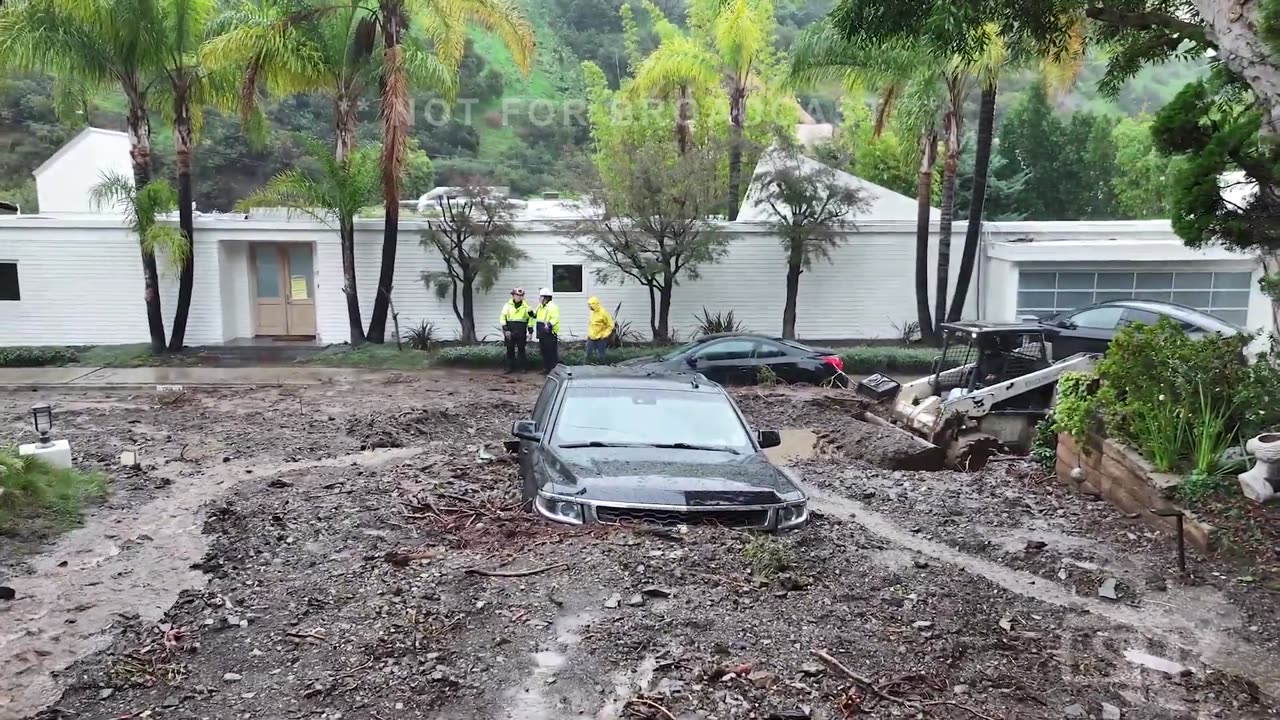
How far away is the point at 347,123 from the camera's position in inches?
822

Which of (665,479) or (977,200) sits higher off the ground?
(977,200)

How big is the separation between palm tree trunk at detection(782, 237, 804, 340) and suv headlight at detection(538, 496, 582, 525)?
1488 centimetres

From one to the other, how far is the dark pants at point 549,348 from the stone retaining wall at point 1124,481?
990cm

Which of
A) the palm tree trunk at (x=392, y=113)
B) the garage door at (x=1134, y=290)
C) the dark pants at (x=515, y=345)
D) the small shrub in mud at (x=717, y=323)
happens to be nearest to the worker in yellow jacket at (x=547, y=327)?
the dark pants at (x=515, y=345)

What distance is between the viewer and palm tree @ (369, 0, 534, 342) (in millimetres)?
19500

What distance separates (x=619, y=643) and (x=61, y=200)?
2978 centimetres

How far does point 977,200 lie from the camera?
20922 mm

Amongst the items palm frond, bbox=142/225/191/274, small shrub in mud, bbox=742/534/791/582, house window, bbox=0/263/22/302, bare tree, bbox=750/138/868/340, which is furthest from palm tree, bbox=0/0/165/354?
small shrub in mud, bbox=742/534/791/582

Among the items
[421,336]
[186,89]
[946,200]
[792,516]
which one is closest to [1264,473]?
[792,516]

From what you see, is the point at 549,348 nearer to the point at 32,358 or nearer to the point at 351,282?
the point at 351,282

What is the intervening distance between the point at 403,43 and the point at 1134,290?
1600 centimetres

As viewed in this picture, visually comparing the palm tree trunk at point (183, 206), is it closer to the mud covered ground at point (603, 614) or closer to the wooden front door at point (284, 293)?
the wooden front door at point (284, 293)

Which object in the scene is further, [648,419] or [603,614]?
[648,419]

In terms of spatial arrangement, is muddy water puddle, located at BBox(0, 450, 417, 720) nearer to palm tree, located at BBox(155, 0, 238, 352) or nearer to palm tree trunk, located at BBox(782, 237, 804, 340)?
palm tree, located at BBox(155, 0, 238, 352)
